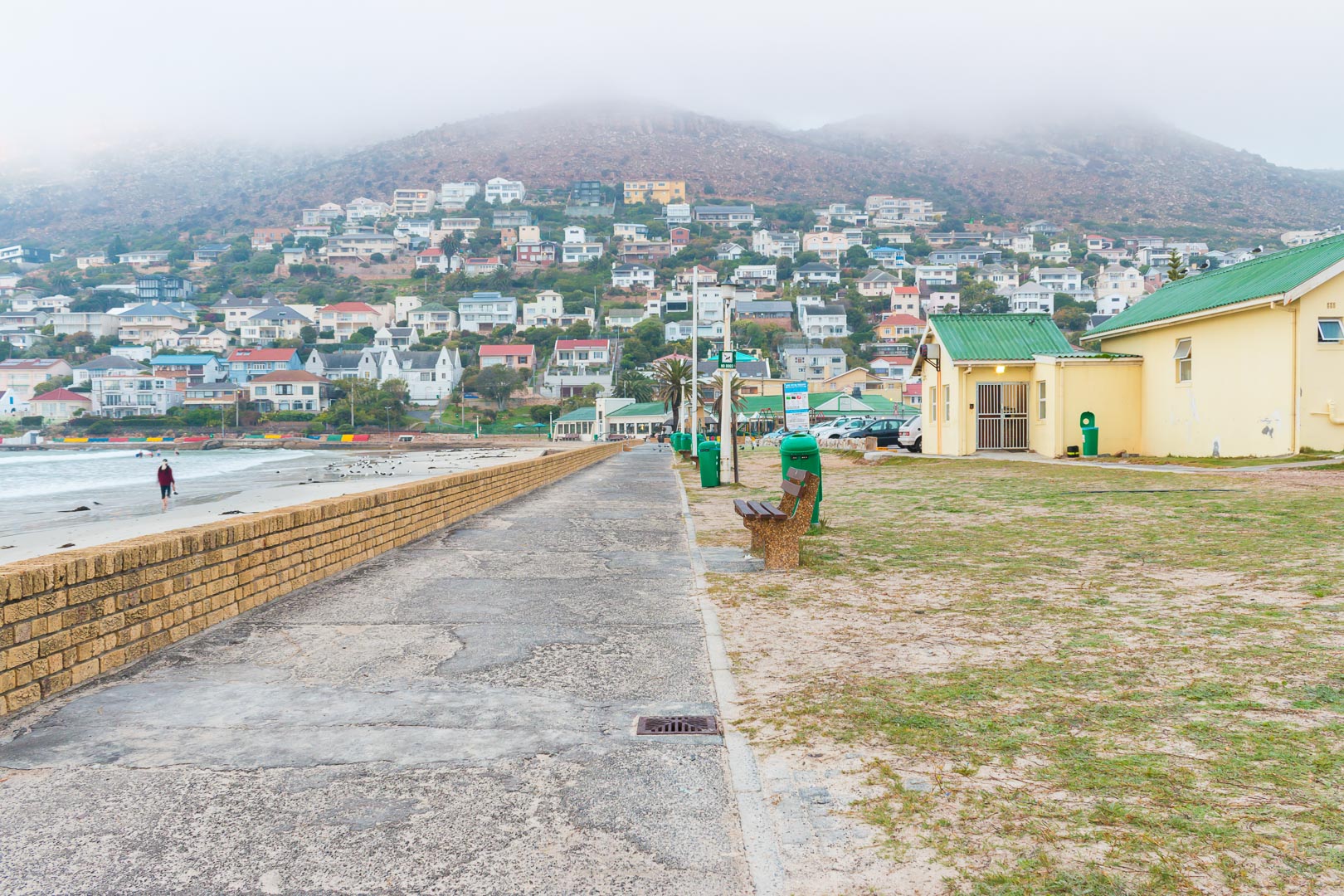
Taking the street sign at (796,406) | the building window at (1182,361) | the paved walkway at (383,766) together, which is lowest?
the paved walkway at (383,766)

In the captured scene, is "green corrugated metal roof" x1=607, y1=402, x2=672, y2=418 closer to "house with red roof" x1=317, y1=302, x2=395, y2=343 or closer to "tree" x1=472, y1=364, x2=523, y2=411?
"tree" x1=472, y1=364, x2=523, y2=411

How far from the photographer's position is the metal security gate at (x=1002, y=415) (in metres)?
28.2

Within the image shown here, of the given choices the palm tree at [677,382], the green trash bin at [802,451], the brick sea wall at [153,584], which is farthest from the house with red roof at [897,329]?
the brick sea wall at [153,584]

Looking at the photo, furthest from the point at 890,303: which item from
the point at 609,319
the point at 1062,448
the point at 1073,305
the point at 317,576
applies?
the point at 317,576

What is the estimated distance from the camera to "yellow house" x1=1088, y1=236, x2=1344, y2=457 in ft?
62.0

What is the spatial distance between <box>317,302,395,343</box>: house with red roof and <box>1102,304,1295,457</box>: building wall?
173m

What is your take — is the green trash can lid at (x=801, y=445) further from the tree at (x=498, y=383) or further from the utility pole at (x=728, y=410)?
the tree at (x=498, y=383)

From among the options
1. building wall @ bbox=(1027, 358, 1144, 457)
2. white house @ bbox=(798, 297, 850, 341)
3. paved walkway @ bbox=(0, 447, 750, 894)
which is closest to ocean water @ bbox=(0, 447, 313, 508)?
building wall @ bbox=(1027, 358, 1144, 457)

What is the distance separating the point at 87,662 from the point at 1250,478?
17272 mm

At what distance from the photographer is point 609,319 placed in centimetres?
17725

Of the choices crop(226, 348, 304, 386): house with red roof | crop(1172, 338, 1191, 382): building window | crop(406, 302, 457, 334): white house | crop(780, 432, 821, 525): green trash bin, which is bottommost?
crop(780, 432, 821, 525): green trash bin

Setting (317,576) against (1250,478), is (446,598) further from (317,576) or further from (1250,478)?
(1250,478)

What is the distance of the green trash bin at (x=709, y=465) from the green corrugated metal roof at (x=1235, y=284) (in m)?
11.6

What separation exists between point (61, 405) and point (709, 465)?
143 m
